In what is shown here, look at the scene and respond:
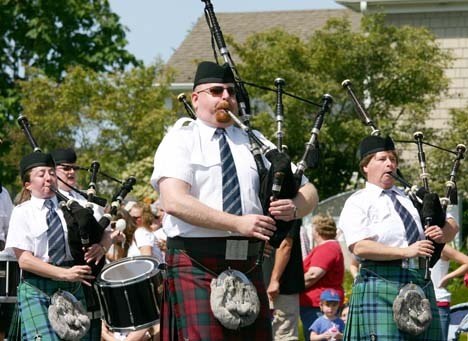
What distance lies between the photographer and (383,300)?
7746 millimetres

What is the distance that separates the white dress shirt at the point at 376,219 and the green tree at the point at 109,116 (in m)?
13.2

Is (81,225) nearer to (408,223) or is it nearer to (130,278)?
(130,278)

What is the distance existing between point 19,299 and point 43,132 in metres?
15.1

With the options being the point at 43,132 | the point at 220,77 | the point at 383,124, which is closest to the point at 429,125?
the point at 383,124

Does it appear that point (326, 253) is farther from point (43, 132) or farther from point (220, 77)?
point (43, 132)

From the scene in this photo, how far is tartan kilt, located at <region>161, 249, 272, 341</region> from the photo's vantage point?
235 inches

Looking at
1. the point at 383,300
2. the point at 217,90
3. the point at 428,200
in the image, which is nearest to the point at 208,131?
the point at 217,90

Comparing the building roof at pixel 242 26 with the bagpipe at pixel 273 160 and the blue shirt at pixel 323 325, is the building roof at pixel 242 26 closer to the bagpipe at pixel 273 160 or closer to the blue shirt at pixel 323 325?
the blue shirt at pixel 323 325

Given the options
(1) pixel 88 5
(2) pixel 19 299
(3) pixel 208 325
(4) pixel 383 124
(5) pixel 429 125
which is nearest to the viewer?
(3) pixel 208 325

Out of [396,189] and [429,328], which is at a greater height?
[396,189]

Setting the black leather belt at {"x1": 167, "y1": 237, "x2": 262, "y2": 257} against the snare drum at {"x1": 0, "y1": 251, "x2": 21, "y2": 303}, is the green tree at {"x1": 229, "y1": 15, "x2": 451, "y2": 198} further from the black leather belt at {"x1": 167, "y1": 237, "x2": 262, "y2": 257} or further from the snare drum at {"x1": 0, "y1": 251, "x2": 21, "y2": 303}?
the black leather belt at {"x1": 167, "y1": 237, "x2": 262, "y2": 257}

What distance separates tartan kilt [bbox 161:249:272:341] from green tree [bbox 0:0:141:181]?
73.3ft

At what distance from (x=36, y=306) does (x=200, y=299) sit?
7.69 feet

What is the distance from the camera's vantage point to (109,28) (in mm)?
29625
